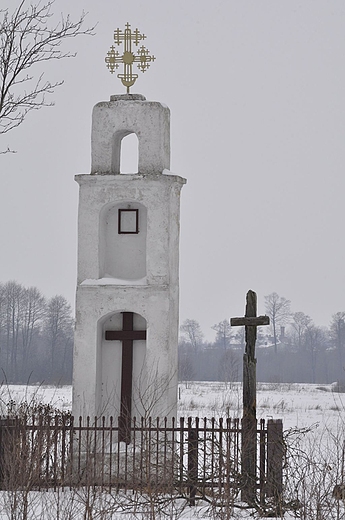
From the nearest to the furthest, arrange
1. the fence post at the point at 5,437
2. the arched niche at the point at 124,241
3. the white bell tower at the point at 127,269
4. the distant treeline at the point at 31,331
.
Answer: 1. the fence post at the point at 5,437
2. the white bell tower at the point at 127,269
3. the arched niche at the point at 124,241
4. the distant treeline at the point at 31,331

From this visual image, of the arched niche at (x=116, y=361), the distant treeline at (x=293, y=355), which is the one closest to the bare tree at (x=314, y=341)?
the distant treeline at (x=293, y=355)

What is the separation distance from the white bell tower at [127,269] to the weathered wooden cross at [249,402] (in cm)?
155

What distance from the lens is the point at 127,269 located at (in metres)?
16.8

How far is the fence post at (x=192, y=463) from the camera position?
1404 centimetres

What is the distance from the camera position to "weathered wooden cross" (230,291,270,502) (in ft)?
45.9

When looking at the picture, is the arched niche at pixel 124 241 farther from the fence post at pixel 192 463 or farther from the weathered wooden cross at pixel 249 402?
the fence post at pixel 192 463

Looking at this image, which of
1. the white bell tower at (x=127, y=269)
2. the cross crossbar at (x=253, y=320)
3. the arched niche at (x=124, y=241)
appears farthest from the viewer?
the arched niche at (x=124, y=241)

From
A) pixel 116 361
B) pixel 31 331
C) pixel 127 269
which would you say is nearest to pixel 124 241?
pixel 127 269

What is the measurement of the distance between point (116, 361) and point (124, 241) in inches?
81.2

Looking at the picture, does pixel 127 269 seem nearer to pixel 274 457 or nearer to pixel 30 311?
pixel 274 457

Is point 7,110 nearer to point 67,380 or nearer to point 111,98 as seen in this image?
point 111,98

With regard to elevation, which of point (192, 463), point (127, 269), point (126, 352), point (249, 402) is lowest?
point (192, 463)

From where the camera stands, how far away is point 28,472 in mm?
12141

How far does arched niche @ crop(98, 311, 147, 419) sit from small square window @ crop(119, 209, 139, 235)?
4.68ft
